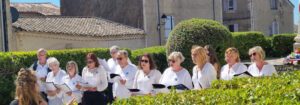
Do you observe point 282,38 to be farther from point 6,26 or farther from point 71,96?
point 71,96

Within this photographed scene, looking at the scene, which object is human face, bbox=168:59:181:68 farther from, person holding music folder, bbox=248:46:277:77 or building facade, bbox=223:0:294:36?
building facade, bbox=223:0:294:36

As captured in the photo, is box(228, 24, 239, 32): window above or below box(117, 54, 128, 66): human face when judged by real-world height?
above

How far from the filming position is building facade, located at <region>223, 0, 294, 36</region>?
44062 millimetres

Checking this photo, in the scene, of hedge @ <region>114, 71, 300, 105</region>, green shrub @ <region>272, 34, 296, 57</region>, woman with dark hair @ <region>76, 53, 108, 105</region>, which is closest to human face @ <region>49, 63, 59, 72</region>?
woman with dark hair @ <region>76, 53, 108, 105</region>

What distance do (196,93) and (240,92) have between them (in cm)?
65

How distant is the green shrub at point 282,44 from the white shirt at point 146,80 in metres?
26.7

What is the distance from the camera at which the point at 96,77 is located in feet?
35.1

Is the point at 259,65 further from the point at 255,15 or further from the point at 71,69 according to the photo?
the point at 255,15

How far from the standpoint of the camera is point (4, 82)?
1414 centimetres

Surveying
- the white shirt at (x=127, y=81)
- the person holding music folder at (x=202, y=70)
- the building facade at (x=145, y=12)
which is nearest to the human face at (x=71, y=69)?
the white shirt at (x=127, y=81)

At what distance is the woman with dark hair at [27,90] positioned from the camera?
23.1 ft

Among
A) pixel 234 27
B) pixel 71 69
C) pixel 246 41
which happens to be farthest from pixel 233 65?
pixel 234 27

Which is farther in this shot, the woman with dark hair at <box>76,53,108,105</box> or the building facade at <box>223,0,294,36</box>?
the building facade at <box>223,0,294,36</box>

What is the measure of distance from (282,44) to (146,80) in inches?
1069
